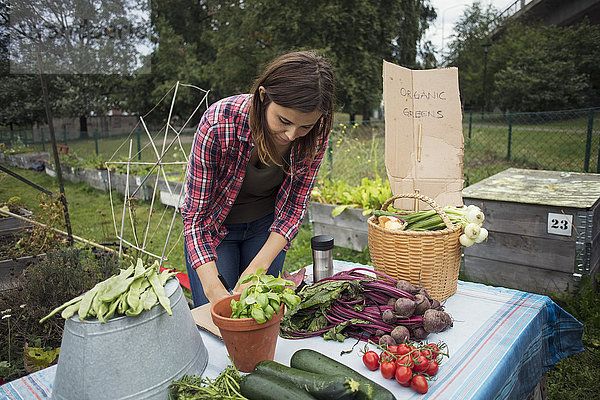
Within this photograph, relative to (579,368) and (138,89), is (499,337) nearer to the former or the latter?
(579,368)

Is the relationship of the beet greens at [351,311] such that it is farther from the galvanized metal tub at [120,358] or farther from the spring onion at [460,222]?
the galvanized metal tub at [120,358]

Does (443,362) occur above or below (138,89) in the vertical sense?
below

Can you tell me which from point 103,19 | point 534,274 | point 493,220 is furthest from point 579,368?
point 103,19

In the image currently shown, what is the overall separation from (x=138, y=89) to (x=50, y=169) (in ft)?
40.6

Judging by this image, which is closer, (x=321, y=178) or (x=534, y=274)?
(x=534, y=274)

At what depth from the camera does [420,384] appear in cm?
103

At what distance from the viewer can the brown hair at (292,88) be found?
1.34 m

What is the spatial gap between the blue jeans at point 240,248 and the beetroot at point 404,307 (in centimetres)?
79

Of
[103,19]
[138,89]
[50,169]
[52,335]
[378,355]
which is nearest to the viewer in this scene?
[378,355]

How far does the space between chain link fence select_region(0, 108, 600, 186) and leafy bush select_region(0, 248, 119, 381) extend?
184 cm

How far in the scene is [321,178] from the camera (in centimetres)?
537

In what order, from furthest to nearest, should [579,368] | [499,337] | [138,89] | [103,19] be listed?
[138,89] < [103,19] < [579,368] < [499,337]

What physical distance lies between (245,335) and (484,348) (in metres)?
0.75

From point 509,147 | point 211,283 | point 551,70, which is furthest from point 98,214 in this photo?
point 551,70
